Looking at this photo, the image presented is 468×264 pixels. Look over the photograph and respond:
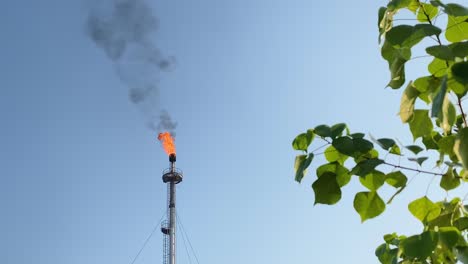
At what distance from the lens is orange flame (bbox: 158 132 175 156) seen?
5036 centimetres

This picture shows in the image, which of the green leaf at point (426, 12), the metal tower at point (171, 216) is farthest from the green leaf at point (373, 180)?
the metal tower at point (171, 216)

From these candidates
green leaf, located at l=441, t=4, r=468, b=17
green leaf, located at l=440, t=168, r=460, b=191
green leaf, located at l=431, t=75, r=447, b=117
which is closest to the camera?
green leaf, located at l=431, t=75, r=447, b=117

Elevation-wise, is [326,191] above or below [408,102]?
below

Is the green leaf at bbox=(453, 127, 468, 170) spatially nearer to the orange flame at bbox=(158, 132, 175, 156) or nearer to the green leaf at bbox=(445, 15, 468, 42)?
the green leaf at bbox=(445, 15, 468, 42)

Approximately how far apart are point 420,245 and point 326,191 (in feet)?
0.96

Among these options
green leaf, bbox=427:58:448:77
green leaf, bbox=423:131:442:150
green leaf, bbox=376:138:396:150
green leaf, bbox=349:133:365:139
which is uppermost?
green leaf, bbox=427:58:448:77

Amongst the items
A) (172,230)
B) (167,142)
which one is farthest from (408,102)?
(167,142)

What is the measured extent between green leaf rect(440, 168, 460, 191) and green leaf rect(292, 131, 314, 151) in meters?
0.43

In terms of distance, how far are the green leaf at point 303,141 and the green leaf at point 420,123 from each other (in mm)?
254

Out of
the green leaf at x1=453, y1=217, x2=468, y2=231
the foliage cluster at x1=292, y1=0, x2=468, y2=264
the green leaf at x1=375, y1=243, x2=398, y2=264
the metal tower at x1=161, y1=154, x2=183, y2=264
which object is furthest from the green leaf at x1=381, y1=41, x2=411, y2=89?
the metal tower at x1=161, y1=154, x2=183, y2=264

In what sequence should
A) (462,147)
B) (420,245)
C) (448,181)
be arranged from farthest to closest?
1. (448,181)
2. (420,245)
3. (462,147)

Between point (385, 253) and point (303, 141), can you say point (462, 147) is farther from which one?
point (385, 253)

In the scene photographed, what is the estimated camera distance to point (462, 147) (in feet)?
3.12

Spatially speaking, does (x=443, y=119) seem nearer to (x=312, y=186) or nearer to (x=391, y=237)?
(x=312, y=186)
